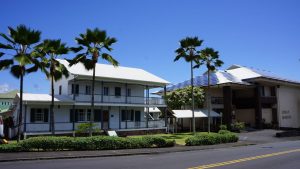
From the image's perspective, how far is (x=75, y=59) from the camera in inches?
1014

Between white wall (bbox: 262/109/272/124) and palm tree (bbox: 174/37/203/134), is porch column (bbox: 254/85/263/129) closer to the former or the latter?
white wall (bbox: 262/109/272/124)

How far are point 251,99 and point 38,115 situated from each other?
103 ft

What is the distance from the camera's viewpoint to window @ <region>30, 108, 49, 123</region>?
96.6 ft

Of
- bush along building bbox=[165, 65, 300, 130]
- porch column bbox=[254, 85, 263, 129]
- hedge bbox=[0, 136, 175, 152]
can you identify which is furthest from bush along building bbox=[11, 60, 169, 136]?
porch column bbox=[254, 85, 263, 129]

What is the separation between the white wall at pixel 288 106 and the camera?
50750mm

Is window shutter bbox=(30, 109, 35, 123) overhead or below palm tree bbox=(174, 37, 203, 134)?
below

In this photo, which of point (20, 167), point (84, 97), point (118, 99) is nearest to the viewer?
point (20, 167)

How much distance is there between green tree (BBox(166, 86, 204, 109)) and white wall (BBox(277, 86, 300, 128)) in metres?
14.4

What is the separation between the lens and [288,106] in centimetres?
5278

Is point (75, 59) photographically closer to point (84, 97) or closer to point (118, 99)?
point (84, 97)

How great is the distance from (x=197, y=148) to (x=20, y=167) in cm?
1379

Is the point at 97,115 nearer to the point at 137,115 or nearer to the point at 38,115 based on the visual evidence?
the point at 137,115

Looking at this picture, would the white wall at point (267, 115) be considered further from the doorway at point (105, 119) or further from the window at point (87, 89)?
the window at point (87, 89)

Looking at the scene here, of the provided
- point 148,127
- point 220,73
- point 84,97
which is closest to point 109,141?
point 84,97
